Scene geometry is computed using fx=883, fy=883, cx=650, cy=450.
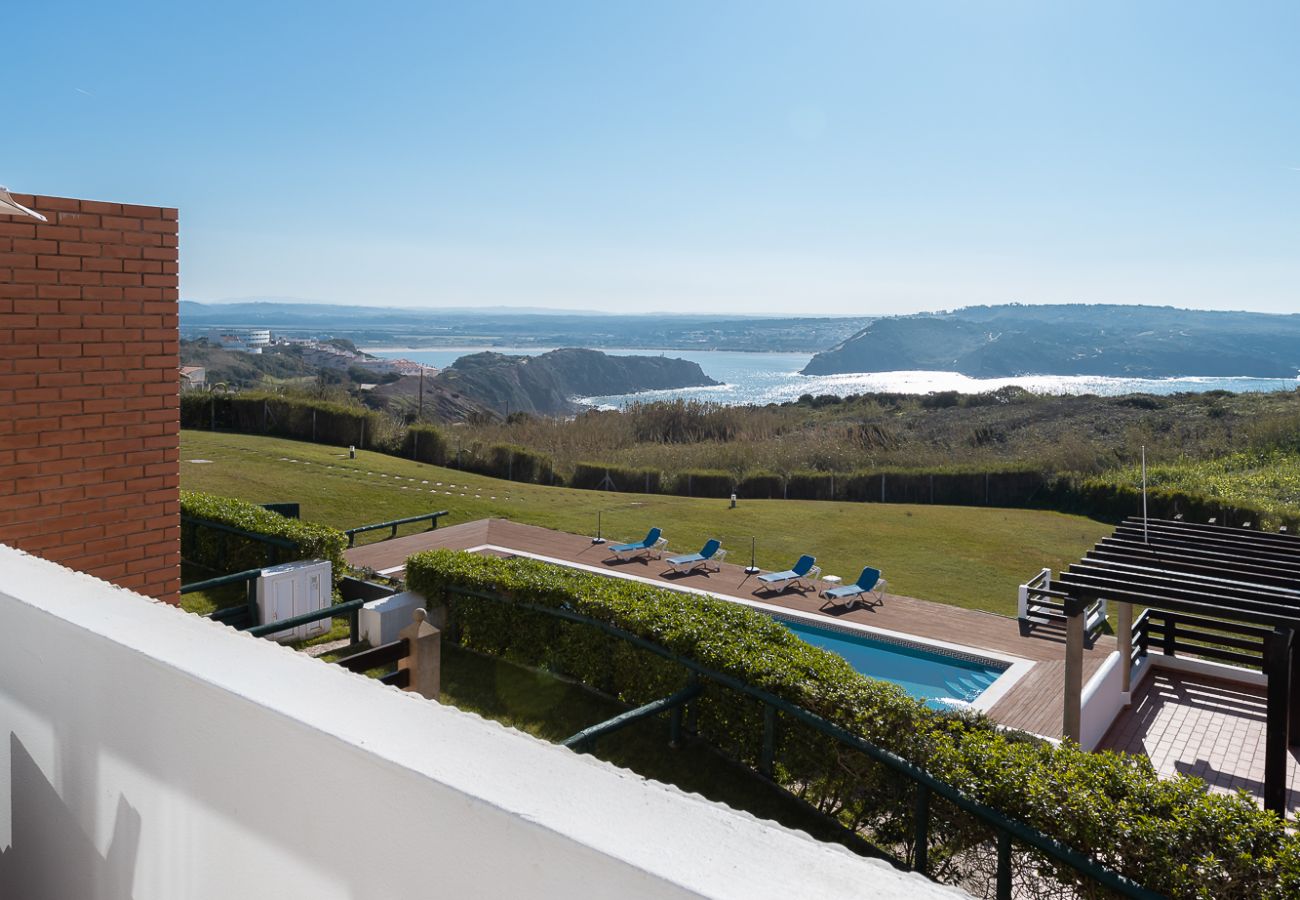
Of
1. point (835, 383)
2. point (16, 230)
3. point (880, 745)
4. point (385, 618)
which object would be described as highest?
point (16, 230)

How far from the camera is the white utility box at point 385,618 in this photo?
8.94m

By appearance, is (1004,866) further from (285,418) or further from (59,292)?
(285,418)

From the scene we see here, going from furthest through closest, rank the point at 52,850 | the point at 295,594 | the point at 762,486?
the point at 762,486
the point at 295,594
the point at 52,850

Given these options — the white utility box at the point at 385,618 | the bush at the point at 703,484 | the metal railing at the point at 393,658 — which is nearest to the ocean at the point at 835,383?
the bush at the point at 703,484

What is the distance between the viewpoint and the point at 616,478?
80.3ft

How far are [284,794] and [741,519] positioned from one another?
1844 centimetres

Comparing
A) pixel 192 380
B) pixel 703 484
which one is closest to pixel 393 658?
pixel 703 484

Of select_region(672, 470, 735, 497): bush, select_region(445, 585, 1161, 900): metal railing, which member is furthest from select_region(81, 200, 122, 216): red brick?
select_region(672, 470, 735, 497): bush

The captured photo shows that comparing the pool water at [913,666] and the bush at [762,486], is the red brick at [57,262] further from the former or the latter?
the bush at [762,486]

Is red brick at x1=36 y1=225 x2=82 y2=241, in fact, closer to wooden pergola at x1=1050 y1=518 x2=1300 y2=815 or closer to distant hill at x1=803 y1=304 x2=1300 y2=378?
wooden pergola at x1=1050 y1=518 x2=1300 y2=815

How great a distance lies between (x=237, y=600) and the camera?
10180 mm

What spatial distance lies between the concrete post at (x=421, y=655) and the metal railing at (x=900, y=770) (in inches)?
44.2

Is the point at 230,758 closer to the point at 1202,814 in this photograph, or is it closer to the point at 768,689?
the point at 1202,814

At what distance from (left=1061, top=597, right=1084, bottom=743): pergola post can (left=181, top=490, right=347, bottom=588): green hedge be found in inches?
307
